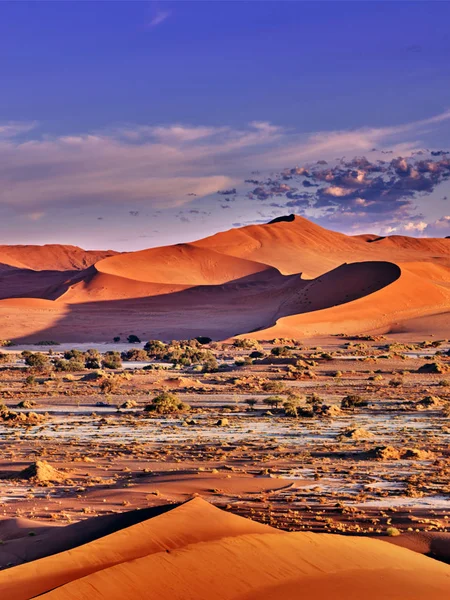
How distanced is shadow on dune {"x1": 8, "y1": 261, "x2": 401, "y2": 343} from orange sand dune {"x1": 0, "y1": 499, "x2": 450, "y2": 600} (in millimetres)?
59976

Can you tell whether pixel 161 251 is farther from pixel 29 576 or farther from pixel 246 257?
pixel 29 576

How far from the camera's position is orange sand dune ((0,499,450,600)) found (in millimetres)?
7211

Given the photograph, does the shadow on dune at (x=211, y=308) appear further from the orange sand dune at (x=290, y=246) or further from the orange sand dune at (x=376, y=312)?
the orange sand dune at (x=290, y=246)

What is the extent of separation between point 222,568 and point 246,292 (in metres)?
93.7

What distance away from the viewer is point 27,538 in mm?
9586

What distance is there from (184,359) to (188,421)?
22.1 meters

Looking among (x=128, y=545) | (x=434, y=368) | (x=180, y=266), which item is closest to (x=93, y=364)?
(x=434, y=368)

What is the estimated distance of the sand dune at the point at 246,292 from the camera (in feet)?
227

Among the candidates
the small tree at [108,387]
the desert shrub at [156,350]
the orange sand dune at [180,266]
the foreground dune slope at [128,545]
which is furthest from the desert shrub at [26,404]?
the orange sand dune at [180,266]

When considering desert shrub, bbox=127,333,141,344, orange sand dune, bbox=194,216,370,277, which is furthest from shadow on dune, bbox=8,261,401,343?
orange sand dune, bbox=194,216,370,277

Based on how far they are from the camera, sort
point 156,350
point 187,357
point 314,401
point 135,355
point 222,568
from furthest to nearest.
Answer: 1. point 156,350
2. point 135,355
3. point 187,357
4. point 314,401
5. point 222,568

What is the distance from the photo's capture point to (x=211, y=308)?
91.2 meters

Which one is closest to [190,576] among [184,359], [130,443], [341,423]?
[130,443]

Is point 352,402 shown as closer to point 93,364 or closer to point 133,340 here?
point 93,364
